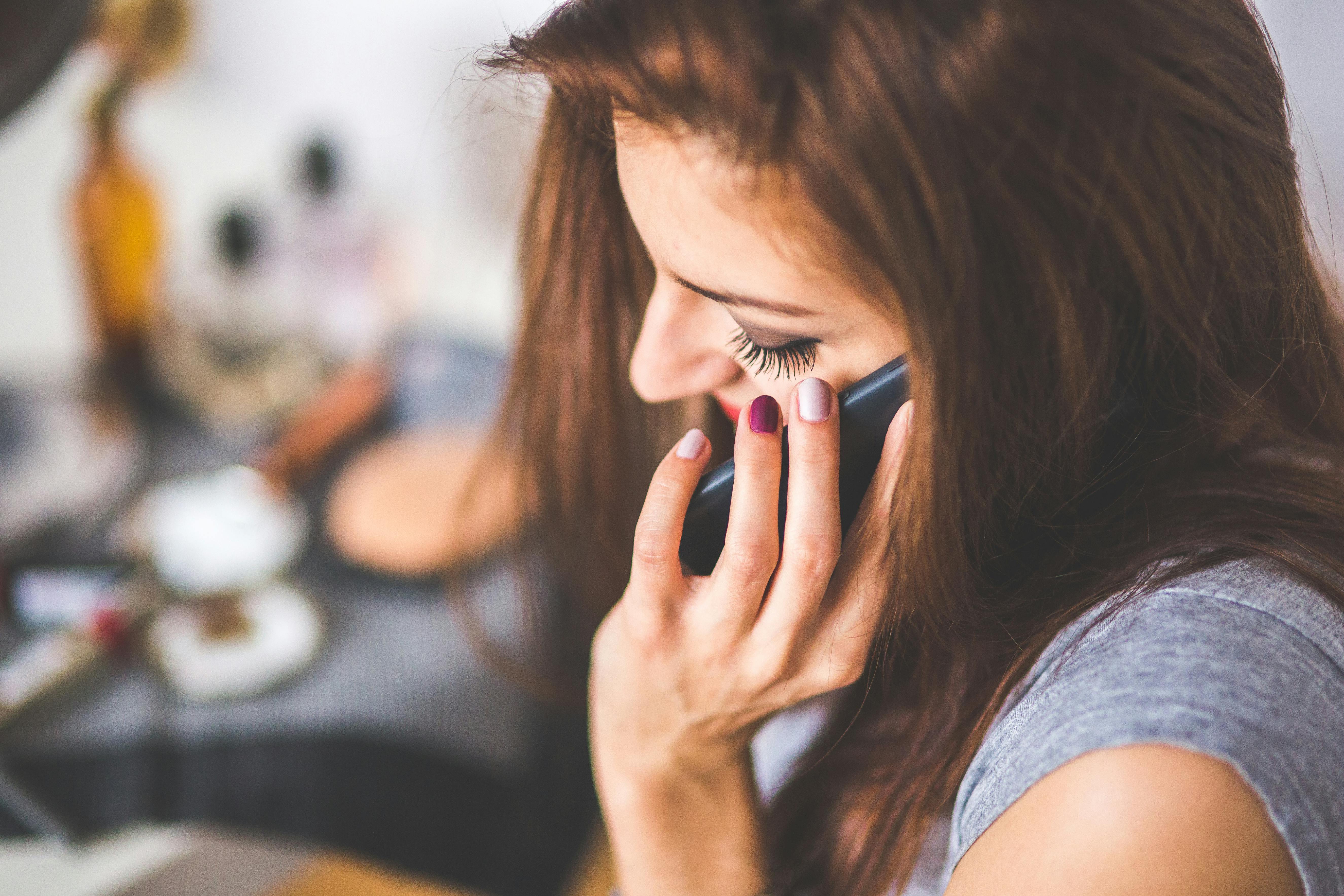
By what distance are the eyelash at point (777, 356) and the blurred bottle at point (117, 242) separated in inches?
30.4

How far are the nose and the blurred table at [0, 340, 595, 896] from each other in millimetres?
329

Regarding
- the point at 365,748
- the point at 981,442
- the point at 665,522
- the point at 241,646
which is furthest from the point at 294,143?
the point at 981,442

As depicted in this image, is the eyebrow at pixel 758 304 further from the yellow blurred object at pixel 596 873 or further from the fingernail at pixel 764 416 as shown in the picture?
the yellow blurred object at pixel 596 873

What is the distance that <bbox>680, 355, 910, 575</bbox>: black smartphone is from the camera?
427 millimetres

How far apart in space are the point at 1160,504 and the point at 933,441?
15cm

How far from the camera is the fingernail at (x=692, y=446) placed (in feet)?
1.58

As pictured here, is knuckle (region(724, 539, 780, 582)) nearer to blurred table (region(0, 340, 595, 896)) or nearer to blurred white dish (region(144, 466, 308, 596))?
blurred table (region(0, 340, 595, 896))

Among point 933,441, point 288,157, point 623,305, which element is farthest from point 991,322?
point 288,157

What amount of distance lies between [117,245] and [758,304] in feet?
2.77

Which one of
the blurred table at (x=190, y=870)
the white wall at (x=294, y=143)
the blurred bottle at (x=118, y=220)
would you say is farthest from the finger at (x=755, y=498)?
the blurred bottle at (x=118, y=220)

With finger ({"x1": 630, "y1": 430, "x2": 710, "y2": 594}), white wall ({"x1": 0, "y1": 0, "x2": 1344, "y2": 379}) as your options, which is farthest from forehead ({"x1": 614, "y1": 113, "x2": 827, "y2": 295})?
white wall ({"x1": 0, "y1": 0, "x2": 1344, "y2": 379})

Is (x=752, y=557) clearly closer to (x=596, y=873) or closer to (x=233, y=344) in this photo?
(x=233, y=344)

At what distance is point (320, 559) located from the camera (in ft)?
2.58

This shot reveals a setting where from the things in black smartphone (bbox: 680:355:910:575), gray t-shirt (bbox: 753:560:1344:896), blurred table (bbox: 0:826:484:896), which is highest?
black smartphone (bbox: 680:355:910:575)
